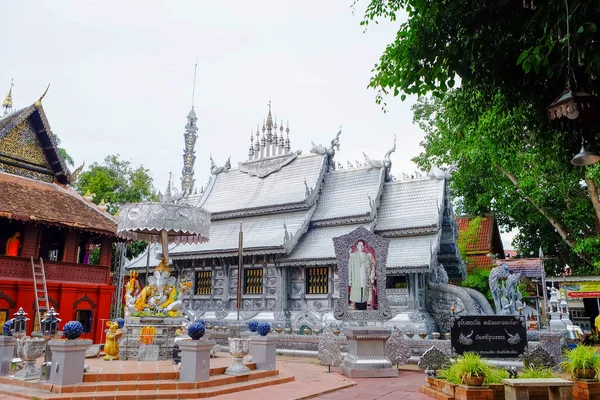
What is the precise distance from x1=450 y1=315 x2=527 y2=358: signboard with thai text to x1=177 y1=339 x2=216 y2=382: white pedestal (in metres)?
6.08

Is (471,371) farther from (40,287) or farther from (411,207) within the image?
(40,287)

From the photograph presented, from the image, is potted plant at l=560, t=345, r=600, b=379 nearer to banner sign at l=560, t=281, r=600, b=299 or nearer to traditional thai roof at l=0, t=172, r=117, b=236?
traditional thai roof at l=0, t=172, r=117, b=236

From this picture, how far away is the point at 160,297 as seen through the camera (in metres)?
13.0

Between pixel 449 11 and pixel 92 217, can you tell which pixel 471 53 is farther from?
pixel 92 217

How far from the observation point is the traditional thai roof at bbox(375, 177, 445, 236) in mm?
19984

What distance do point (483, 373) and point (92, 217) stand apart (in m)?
17.4

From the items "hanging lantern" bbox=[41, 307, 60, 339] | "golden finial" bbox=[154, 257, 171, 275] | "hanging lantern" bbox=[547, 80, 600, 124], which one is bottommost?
"hanging lantern" bbox=[41, 307, 60, 339]

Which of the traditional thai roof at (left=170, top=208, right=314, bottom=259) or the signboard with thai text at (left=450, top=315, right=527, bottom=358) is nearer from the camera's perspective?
the signboard with thai text at (left=450, top=315, right=527, bottom=358)

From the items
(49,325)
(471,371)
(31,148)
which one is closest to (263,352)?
(49,325)

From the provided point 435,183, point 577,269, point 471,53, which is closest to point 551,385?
point 471,53

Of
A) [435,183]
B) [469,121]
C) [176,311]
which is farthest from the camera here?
[435,183]

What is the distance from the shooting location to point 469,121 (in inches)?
467

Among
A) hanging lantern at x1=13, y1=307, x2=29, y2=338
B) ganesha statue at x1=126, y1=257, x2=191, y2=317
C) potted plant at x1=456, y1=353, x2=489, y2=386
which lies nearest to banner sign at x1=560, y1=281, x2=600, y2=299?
potted plant at x1=456, y1=353, x2=489, y2=386

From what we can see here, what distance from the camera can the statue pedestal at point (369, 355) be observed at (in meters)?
11.6
